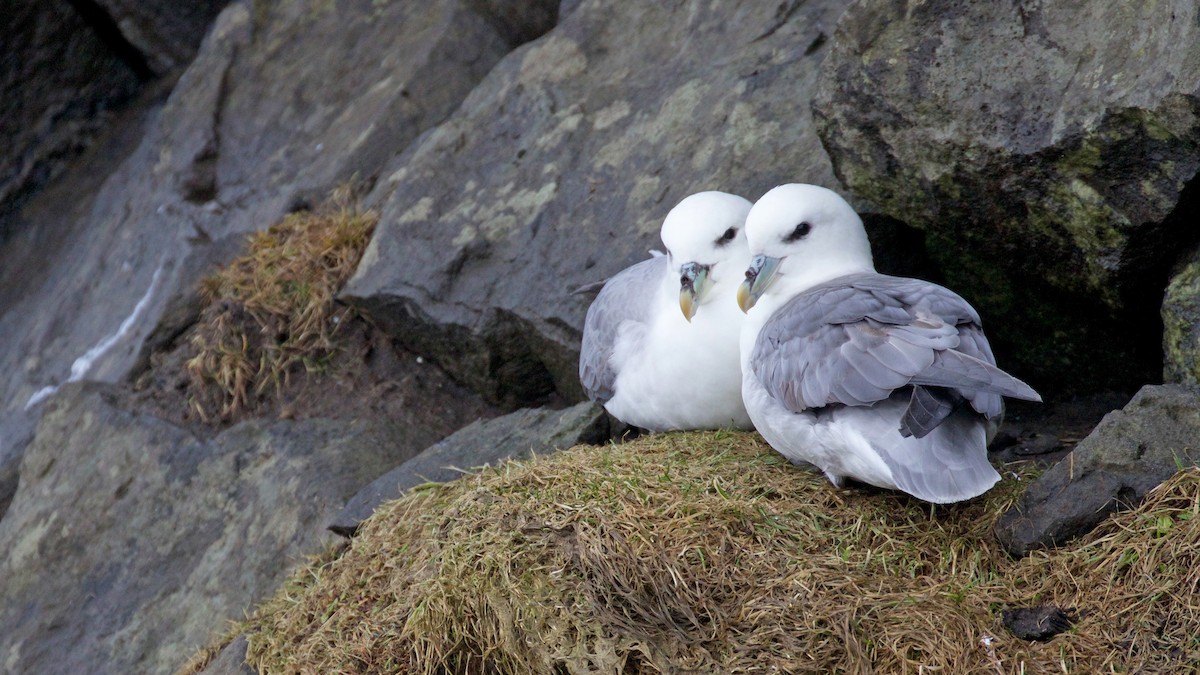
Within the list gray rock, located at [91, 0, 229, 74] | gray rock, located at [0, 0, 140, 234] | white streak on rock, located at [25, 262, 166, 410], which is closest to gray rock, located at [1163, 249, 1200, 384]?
white streak on rock, located at [25, 262, 166, 410]

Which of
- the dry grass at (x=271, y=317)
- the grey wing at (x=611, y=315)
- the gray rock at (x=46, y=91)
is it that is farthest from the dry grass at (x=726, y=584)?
the gray rock at (x=46, y=91)

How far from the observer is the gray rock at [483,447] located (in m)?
4.02

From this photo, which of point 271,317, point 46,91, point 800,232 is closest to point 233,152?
point 271,317

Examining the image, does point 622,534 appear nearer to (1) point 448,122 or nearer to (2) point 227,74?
(1) point 448,122

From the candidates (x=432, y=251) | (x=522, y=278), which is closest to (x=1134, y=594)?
(x=522, y=278)

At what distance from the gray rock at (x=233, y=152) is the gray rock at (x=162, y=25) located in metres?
0.52

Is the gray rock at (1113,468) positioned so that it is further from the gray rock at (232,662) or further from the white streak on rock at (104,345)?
the white streak on rock at (104,345)

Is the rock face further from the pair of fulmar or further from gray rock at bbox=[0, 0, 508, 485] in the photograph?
gray rock at bbox=[0, 0, 508, 485]

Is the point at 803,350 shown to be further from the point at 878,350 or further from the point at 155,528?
the point at 155,528

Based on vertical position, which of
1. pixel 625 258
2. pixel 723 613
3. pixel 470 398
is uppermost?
pixel 723 613

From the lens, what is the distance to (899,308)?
3.10m

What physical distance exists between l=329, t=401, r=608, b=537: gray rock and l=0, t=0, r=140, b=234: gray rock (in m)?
4.98

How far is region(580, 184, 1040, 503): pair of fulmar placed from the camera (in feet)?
9.37

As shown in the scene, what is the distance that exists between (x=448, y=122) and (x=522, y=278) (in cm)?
138
